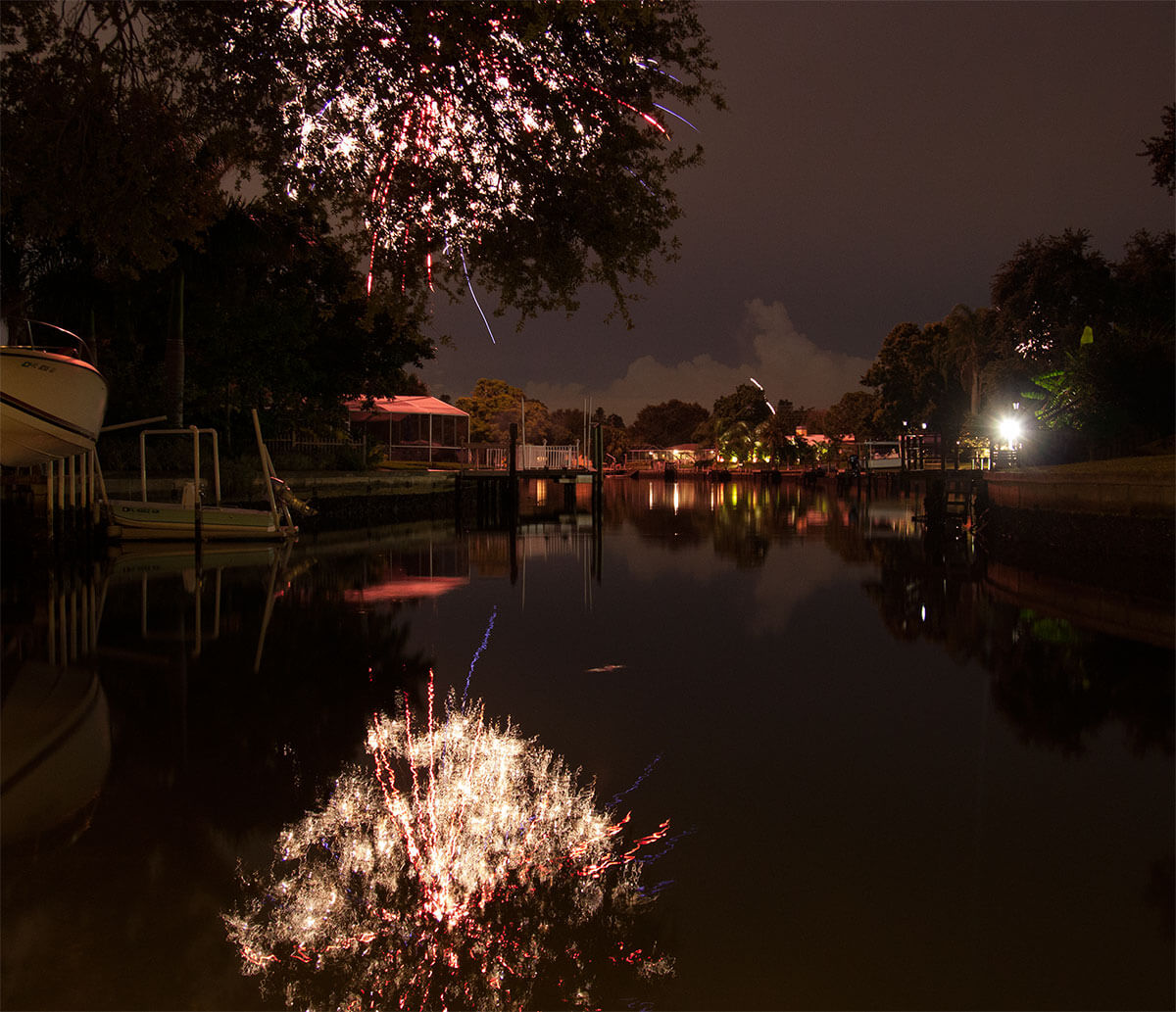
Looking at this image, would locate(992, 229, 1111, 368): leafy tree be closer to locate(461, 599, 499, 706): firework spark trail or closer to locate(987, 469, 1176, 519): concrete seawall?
locate(987, 469, 1176, 519): concrete seawall

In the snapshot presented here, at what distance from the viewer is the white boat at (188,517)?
18719mm

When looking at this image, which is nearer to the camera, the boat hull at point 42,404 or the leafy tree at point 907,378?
the boat hull at point 42,404

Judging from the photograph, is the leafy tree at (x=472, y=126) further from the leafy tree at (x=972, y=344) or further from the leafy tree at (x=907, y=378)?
the leafy tree at (x=907, y=378)

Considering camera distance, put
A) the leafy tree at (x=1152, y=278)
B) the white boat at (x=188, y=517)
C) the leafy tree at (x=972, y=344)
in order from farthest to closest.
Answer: the leafy tree at (x=972, y=344), the leafy tree at (x=1152, y=278), the white boat at (x=188, y=517)

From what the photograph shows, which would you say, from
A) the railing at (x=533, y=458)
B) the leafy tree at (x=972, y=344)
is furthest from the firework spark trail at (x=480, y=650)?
the leafy tree at (x=972, y=344)

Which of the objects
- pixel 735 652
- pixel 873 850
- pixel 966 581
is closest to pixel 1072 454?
pixel 966 581

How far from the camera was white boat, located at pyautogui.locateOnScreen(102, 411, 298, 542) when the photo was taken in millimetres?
18719

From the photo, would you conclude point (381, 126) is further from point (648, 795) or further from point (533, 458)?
point (533, 458)

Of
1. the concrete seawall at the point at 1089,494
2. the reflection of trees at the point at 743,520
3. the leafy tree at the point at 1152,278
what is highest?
the leafy tree at the point at 1152,278

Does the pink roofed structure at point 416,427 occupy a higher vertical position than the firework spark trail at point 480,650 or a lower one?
higher

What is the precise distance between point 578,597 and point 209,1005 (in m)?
10.4

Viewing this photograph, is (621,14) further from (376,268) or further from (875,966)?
(875,966)

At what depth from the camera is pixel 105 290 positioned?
2327 cm

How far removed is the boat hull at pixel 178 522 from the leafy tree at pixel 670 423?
434 feet
